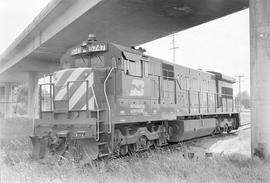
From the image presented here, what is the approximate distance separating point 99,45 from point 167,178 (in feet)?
14.7

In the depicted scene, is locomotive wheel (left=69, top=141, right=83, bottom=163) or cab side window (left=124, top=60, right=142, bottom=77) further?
cab side window (left=124, top=60, right=142, bottom=77)

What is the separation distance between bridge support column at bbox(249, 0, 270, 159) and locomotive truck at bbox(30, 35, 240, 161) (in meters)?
3.03

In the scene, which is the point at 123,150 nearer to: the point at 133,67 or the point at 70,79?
the point at 133,67

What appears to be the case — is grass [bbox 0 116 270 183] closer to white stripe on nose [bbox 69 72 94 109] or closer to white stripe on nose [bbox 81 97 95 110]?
white stripe on nose [bbox 81 97 95 110]

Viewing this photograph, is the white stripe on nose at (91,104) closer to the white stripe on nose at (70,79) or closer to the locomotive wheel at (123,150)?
the white stripe on nose at (70,79)

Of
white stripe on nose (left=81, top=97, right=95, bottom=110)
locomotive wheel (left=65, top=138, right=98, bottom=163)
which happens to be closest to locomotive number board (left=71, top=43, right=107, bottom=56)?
white stripe on nose (left=81, top=97, right=95, bottom=110)

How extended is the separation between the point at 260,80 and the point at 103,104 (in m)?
4.38

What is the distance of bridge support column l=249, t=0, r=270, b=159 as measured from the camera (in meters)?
7.84

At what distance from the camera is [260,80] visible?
26.1 feet

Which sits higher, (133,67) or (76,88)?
(133,67)

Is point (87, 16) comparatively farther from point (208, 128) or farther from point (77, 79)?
point (208, 128)

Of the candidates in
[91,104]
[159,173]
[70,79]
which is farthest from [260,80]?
[70,79]

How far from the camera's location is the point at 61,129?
760cm

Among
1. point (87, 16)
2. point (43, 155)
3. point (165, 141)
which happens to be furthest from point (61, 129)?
point (87, 16)
